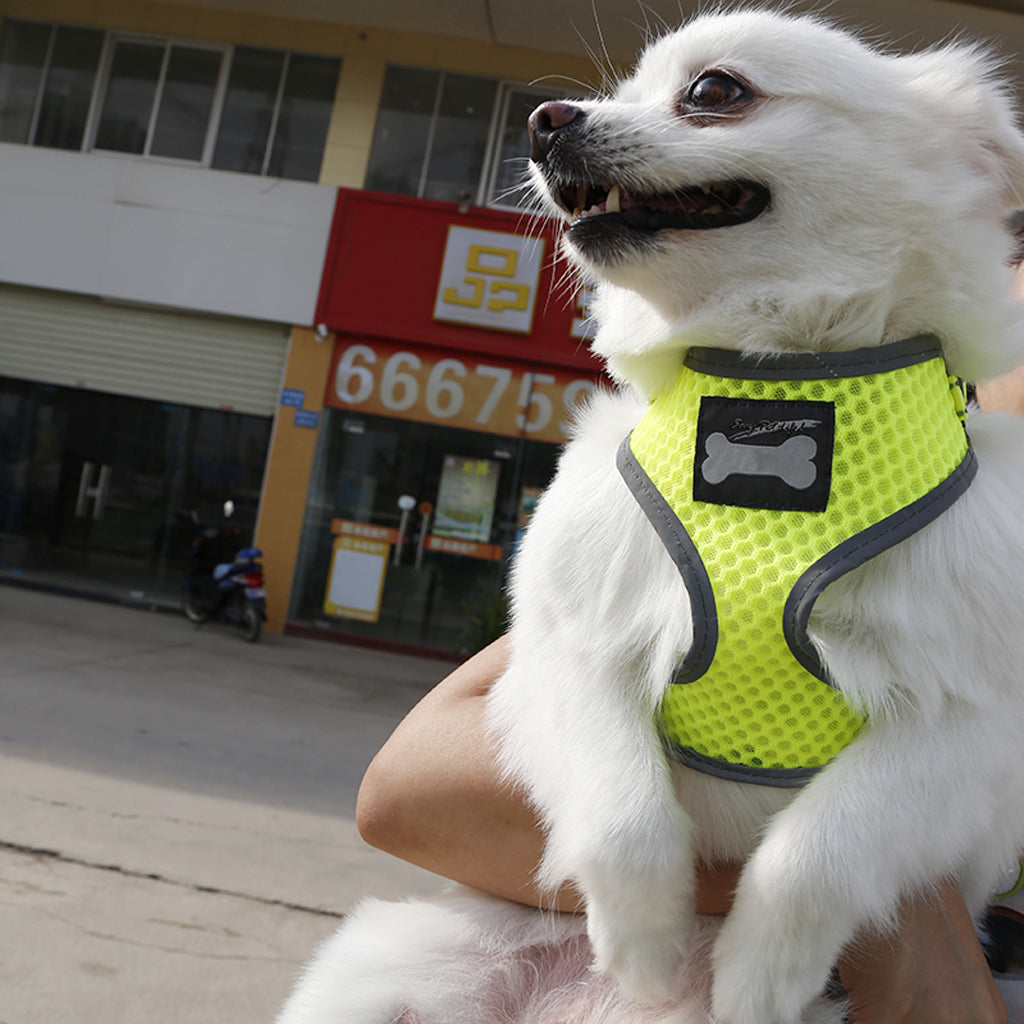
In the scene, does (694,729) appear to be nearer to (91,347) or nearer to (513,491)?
(513,491)

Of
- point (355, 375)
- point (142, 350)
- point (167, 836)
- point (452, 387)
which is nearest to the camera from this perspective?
point (167, 836)

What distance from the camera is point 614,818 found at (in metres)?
0.95

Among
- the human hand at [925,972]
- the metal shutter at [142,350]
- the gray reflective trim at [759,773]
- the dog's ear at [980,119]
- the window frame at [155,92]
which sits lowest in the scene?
the human hand at [925,972]

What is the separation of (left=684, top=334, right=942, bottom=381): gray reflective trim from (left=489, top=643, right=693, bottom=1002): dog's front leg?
0.36m

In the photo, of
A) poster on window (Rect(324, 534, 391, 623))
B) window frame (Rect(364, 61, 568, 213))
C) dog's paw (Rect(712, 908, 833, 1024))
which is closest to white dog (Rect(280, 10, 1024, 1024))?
dog's paw (Rect(712, 908, 833, 1024))

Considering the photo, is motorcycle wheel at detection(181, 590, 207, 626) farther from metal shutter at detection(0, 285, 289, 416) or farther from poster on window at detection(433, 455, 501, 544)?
poster on window at detection(433, 455, 501, 544)

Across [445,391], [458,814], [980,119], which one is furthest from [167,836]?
[445,391]

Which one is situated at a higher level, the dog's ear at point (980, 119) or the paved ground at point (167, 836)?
the dog's ear at point (980, 119)

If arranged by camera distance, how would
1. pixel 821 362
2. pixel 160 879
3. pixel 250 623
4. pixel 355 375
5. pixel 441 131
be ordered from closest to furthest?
1. pixel 821 362
2. pixel 160 879
3. pixel 250 623
4. pixel 355 375
5. pixel 441 131

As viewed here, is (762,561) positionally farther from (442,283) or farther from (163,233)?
(163,233)

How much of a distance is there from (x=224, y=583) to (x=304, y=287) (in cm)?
279

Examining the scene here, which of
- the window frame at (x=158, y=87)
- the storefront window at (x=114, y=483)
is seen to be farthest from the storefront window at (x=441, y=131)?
the storefront window at (x=114, y=483)

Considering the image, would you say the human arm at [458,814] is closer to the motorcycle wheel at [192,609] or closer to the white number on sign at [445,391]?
the white number on sign at [445,391]

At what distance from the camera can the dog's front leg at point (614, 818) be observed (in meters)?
0.95
